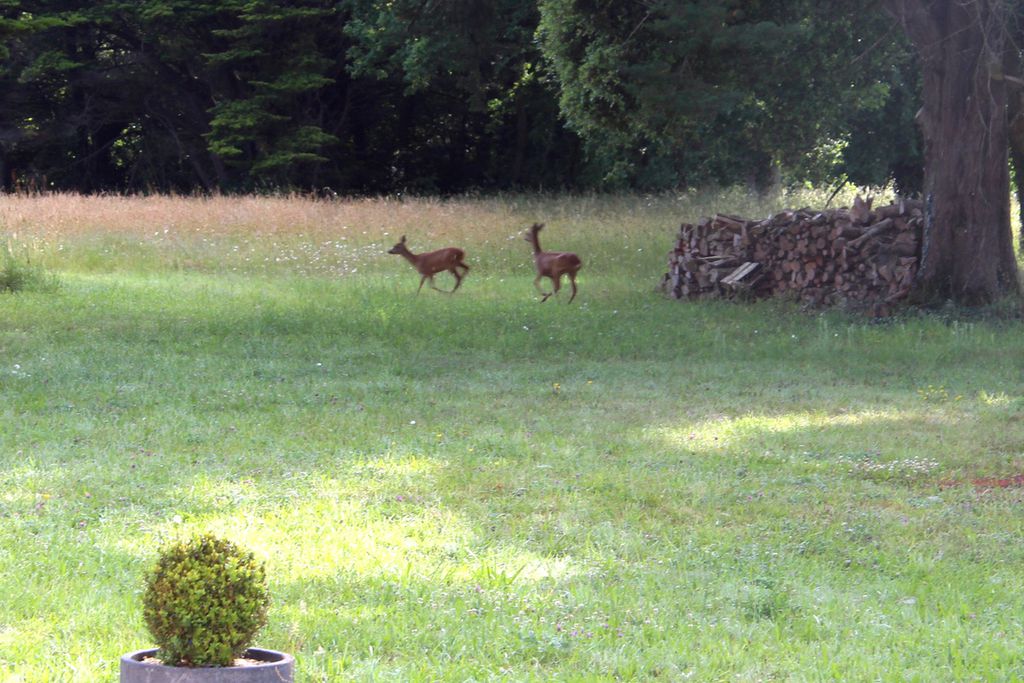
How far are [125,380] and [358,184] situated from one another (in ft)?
115

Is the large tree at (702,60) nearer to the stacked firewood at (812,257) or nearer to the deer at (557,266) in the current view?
the stacked firewood at (812,257)

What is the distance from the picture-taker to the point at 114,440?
8562 mm

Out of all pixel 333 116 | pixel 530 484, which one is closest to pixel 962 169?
pixel 530 484

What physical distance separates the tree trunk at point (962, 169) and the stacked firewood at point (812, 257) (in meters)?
0.62

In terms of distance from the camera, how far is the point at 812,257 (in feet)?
58.3

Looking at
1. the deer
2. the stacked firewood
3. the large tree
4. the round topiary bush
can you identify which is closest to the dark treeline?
the large tree

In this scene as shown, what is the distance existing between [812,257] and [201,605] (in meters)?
15.2

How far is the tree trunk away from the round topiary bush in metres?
14.1

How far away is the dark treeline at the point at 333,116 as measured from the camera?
33625 mm

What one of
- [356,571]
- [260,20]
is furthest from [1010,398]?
[260,20]

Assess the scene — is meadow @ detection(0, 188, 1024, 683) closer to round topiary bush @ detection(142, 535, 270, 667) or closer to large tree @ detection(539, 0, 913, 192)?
round topiary bush @ detection(142, 535, 270, 667)

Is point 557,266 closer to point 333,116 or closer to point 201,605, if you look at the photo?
point 201,605

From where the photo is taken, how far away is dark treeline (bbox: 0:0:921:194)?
3362 cm

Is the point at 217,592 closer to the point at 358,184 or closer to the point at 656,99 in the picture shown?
the point at 656,99
